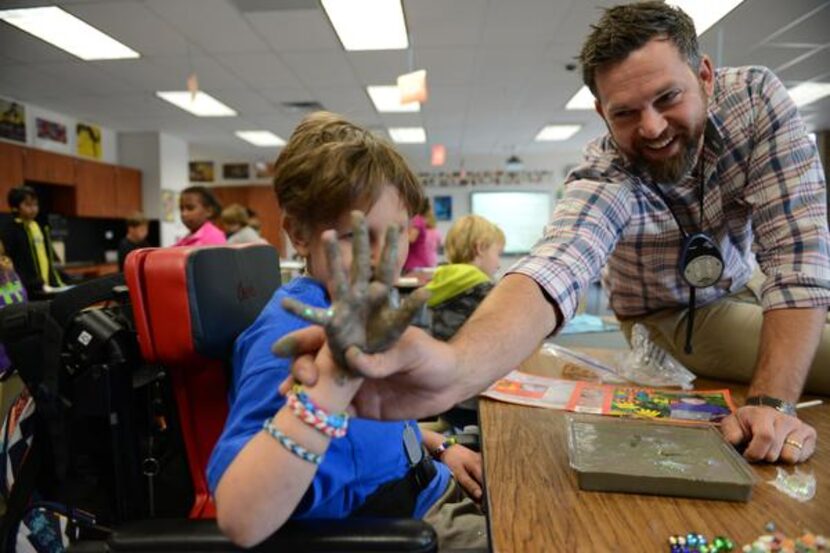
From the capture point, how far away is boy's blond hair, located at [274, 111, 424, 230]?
0.76 meters

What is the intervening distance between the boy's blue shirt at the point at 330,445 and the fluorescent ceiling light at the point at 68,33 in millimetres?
4439

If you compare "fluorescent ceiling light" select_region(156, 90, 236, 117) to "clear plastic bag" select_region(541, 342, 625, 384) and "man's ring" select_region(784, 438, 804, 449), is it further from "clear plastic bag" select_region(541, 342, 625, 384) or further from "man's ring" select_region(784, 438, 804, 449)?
"man's ring" select_region(784, 438, 804, 449)

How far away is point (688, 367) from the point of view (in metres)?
→ 1.37

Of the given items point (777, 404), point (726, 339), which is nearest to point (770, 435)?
point (777, 404)

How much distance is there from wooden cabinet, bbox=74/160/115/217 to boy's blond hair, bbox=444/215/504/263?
252 inches

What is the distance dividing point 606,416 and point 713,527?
37 centimetres

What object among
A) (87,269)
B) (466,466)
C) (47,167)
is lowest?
(87,269)

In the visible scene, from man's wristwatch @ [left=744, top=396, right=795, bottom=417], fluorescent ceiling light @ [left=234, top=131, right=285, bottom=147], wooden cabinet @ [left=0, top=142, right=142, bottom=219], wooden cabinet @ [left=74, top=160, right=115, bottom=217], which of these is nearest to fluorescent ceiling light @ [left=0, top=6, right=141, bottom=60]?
wooden cabinet @ [left=0, top=142, right=142, bottom=219]

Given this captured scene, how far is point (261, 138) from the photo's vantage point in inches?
344

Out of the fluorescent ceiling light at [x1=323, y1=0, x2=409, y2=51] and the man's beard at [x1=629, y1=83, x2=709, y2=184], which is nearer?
the man's beard at [x1=629, y1=83, x2=709, y2=184]

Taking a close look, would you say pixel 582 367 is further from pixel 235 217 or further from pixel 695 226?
pixel 235 217

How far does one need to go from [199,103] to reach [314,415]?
6.94 metres

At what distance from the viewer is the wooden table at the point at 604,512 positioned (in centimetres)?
58

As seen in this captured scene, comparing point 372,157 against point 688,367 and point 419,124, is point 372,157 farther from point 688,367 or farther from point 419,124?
point 419,124
